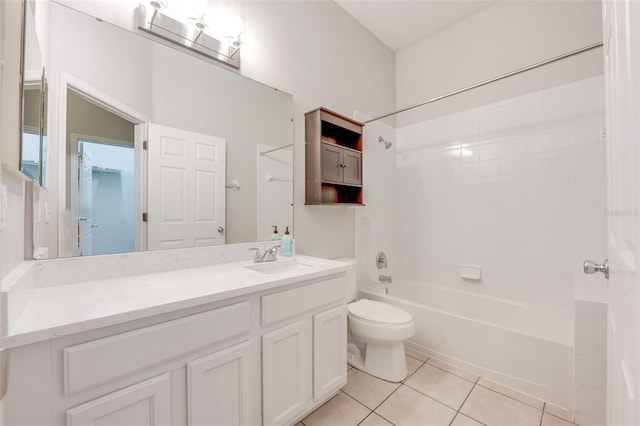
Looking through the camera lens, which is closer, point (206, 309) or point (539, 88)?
point (206, 309)

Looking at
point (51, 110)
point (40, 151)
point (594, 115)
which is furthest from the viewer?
point (594, 115)

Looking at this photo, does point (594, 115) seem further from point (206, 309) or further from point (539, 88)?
point (206, 309)

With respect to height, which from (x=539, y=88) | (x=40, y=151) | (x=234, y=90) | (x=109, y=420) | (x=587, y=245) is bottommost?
(x=109, y=420)

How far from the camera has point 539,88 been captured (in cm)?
216

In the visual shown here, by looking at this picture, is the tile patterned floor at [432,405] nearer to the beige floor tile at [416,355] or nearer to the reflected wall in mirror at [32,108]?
the beige floor tile at [416,355]

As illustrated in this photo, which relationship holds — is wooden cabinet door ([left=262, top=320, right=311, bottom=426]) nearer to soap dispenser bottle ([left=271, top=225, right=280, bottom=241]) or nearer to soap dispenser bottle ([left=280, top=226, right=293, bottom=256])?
soap dispenser bottle ([left=280, top=226, right=293, bottom=256])

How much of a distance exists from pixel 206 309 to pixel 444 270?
233 cm

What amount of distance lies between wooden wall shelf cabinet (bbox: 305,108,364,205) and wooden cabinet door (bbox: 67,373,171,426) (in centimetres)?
137

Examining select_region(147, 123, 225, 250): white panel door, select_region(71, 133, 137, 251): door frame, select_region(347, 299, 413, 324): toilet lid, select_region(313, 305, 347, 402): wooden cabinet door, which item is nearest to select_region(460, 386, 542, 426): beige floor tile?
select_region(347, 299, 413, 324): toilet lid

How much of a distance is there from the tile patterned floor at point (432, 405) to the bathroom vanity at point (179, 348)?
17cm

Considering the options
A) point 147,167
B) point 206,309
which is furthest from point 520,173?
point 147,167

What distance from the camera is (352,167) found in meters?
2.25

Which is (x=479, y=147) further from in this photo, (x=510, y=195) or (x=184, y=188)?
(x=184, y=188)

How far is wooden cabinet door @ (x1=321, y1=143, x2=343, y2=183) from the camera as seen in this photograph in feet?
6.59
